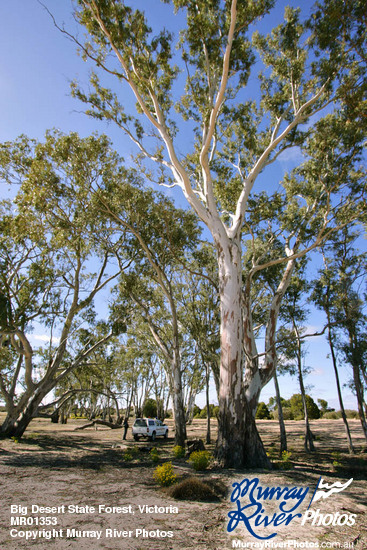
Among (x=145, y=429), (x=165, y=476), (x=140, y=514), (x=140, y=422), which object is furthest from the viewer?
(x=140, y=422)

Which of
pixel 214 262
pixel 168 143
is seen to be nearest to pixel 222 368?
pixel 168 143

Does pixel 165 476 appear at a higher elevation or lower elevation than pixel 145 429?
higher

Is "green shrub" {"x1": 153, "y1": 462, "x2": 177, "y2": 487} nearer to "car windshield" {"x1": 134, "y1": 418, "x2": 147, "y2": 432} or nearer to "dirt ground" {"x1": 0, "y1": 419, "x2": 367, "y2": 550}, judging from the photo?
"dirt ground" {"x1": 0, "y1": 419, "x2": 367, "y2": 550}

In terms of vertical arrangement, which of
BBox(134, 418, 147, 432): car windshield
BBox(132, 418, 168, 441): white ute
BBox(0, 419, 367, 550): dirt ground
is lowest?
BBox(132, 418, 168, 441): white ute

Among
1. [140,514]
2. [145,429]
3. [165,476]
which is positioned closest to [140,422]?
[145,429]

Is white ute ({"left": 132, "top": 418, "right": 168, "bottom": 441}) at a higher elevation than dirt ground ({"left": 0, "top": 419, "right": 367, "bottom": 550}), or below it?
below

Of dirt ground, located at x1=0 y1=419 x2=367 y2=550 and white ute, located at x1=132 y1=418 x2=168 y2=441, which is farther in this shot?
white ute, located at x1=132 y1=418 x2=168 y2=441

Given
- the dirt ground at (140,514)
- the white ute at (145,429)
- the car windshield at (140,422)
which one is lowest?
the white ute at (145,429)

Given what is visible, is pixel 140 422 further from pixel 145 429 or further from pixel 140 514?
pixel 140 514

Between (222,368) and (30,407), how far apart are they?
1101 cm

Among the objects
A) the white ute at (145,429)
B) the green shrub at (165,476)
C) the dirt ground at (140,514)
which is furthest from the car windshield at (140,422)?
the green shrub at (165,476)

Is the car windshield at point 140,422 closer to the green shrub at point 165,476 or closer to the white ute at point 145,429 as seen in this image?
the white ute at point 145,429

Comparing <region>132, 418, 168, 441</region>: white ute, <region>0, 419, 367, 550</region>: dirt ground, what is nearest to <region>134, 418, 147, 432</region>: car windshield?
<region>132, 418, 168, 441</region>: white ute

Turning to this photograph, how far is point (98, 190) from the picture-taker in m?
13.4
